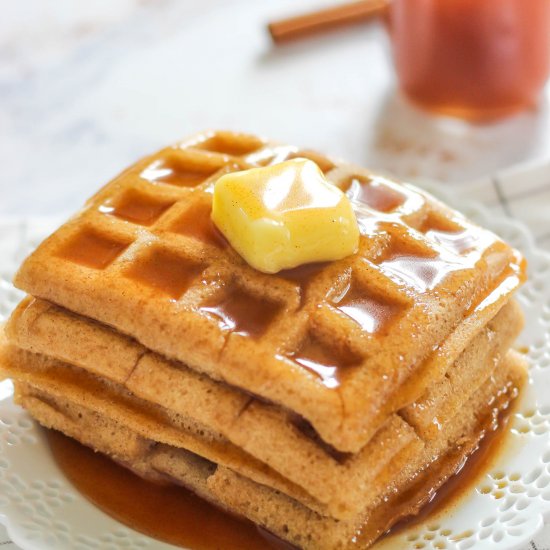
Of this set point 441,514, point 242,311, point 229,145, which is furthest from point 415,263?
point 229,145

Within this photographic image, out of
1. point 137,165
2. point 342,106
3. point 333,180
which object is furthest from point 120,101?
point 333,180

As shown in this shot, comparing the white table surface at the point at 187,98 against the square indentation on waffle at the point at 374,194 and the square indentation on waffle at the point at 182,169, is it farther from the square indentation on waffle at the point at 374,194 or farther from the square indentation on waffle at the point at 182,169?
the square indentation on waffle at the point at 182,169

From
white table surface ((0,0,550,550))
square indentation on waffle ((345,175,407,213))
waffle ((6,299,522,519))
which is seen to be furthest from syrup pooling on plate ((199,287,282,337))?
white table surface ((0,0,550,550))

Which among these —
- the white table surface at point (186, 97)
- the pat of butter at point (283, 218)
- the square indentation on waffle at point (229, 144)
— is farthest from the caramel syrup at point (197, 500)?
the white table surface at point (186, 97)

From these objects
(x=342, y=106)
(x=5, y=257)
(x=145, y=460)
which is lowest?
(x=342, y=106)

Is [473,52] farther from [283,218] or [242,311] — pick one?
[242,311]

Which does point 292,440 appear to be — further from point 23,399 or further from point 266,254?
point 23,399

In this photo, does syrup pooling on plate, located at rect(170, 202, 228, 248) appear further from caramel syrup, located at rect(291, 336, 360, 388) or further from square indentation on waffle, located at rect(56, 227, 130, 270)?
caramel syrup, located at rect(291, 336, 360, 388)

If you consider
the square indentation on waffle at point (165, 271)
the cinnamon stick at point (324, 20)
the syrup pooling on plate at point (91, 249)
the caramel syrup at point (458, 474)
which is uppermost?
the syrup pooling on plate at point (91, 249)
